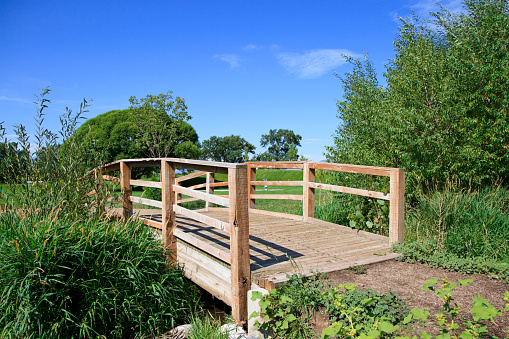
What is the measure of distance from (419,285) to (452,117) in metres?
4.59

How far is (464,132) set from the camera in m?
6.79

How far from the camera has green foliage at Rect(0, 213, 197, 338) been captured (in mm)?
3355

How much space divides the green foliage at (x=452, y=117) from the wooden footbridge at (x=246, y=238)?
1.99m

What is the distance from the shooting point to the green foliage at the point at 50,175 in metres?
4.71

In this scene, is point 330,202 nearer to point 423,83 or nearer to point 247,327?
point 423,83

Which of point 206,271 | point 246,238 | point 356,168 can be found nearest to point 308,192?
point 356,168

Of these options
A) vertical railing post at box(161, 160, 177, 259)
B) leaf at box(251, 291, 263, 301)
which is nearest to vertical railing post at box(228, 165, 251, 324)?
leaf at box(251, 291, 263, 301)

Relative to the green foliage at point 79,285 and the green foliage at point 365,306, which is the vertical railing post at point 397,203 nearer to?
the green foliage at point 365,306

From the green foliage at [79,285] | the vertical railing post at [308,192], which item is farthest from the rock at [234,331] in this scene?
the vertical railing post at [308,192]

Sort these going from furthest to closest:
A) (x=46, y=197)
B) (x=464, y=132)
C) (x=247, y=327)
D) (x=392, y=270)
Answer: (x=464, y=132), (x=46, y=197), (x=392, y=270), (x=247, y=327)

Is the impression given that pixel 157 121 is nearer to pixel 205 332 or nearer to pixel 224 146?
pixel 205 332

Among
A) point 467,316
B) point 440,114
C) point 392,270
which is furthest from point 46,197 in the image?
point 440,114

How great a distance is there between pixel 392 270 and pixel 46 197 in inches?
166

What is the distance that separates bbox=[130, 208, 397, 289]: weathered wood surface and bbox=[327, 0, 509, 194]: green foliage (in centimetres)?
212
